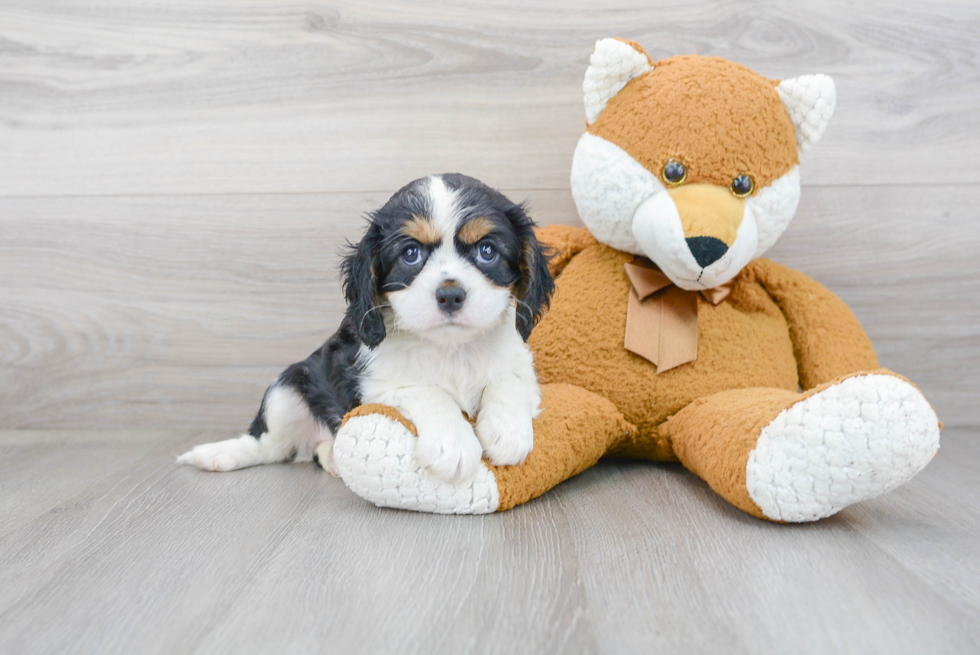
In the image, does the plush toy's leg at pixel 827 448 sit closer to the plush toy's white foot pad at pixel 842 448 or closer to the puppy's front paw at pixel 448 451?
the plush toy's white foot pad at pixel 842 448

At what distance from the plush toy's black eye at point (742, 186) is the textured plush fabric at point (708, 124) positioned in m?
0.01

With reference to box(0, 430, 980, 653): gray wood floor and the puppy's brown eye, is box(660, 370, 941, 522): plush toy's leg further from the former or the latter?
the puppy's brown eye

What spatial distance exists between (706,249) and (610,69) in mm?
485

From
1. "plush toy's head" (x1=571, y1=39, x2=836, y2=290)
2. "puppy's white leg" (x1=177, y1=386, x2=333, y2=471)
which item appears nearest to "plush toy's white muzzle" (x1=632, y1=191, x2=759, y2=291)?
"plush toy's head" (x1=571, y1=39, x2=836, y2=290)

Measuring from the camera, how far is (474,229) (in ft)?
4.49

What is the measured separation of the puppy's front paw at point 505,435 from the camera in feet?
→ 4.47

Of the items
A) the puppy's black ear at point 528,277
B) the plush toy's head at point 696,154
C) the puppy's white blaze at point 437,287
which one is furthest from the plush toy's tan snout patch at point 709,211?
the puppy's white blaze at point 437,287

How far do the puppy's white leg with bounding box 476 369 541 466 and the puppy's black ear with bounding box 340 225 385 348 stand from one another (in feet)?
0.87

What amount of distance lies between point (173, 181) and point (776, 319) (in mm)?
1805

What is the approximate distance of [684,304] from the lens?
1.69 meters

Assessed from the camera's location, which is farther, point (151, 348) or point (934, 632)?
point (151, 348)

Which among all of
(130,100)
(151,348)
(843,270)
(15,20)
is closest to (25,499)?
(151,348)

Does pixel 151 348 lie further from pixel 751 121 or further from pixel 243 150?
pixel 751 121

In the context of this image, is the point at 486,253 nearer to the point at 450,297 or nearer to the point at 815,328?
the point at 450,297
